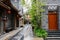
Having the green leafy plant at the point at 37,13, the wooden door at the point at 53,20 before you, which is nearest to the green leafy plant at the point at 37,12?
the green leafy plant at the point at 37,13

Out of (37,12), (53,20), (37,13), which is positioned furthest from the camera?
(53,20)

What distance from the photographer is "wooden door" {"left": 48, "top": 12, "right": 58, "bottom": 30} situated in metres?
24.8

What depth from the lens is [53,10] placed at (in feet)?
80.2

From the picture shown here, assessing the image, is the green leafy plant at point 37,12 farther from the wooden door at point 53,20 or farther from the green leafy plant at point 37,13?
the wooden door at point 53,20

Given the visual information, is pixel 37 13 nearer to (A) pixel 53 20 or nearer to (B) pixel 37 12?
(B) pixel 37 12

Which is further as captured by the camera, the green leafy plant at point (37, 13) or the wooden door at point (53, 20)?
the wooden door at point (53, 20)

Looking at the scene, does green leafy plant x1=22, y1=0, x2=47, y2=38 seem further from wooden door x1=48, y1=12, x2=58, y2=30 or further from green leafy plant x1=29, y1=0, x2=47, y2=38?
wooden door x1=48, y1=12, x2=58, y2=30

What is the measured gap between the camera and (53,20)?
25.0 meters

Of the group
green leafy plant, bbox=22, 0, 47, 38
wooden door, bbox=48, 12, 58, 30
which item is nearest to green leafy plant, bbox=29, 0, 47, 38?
green leafy plant, bbox=22, 0, 47, 38

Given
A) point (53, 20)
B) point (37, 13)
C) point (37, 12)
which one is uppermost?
point (37, 12)

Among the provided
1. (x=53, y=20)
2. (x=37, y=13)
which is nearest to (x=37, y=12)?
(x=37, y=13)

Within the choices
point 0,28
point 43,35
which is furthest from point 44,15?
point 0,28

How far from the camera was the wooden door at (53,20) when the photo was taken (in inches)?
978

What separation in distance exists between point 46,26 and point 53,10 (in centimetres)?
204
